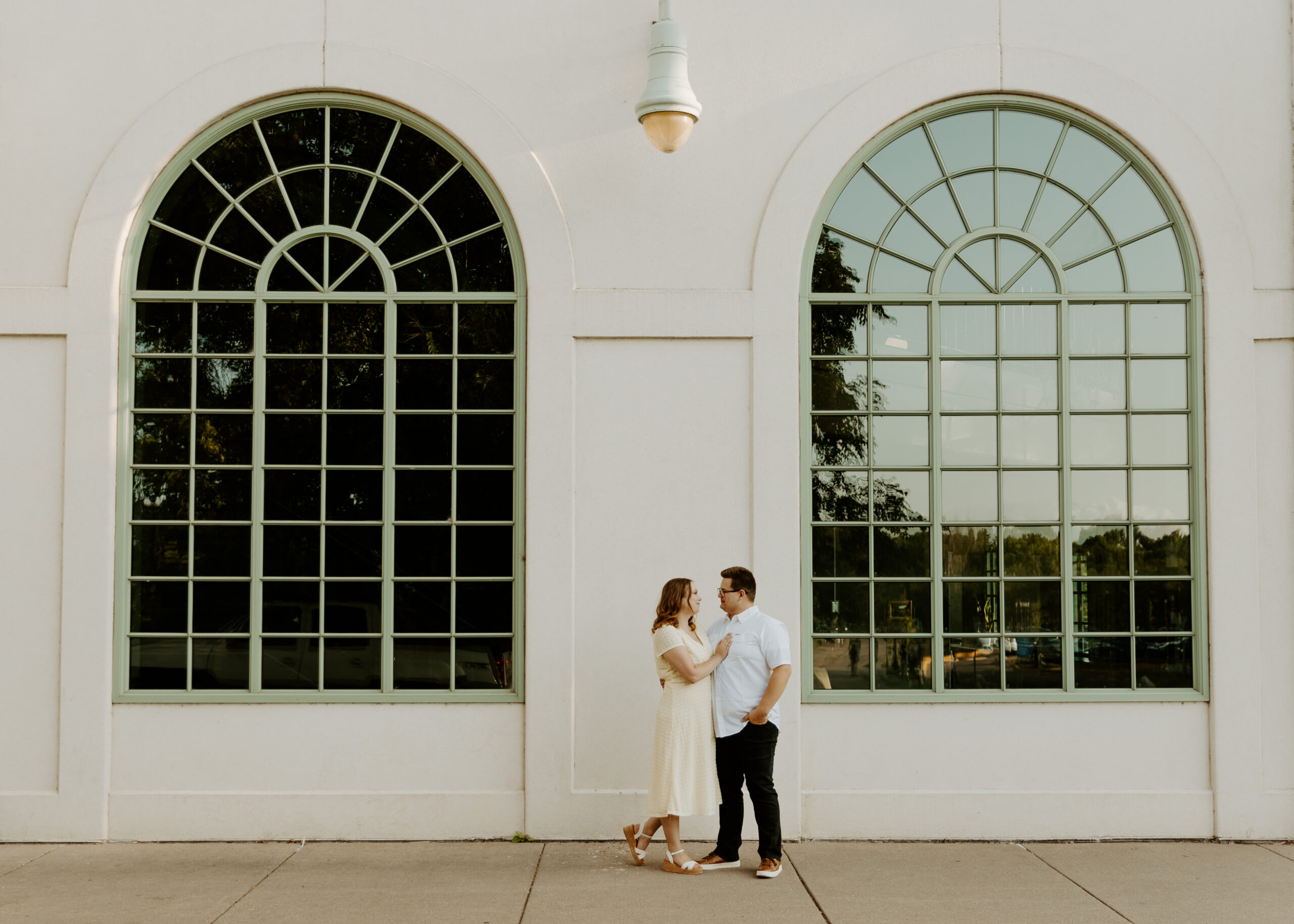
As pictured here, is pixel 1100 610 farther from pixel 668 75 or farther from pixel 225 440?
pixel 225 440

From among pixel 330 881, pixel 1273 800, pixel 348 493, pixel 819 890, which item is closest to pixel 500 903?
pixel 330 881

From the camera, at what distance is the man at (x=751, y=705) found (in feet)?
18.8

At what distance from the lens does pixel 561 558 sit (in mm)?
6508

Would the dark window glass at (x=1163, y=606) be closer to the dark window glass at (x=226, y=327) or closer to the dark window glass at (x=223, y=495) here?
the dark window glass at (x=223, y=495)

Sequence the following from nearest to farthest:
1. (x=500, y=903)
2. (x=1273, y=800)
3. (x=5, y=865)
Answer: (x=500, y=903) < (x=5, y=865) < (x=1273, y=800)

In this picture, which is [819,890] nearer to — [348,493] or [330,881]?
[330,881]

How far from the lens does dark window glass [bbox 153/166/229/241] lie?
6.73 metres

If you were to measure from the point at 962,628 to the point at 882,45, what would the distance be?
381 cm

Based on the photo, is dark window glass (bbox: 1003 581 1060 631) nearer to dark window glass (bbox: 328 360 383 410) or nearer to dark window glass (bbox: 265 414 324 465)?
dark window glass (bbox: 328 360 383 410)

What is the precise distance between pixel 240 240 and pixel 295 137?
76cm

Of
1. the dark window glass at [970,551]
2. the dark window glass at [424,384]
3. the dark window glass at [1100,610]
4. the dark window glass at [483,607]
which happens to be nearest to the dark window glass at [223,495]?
the dark window glass at [424,384]

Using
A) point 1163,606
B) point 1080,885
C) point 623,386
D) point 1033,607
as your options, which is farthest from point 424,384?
point 1163,606

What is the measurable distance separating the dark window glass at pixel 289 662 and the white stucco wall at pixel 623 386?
20cm

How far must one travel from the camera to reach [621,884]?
5656mm
